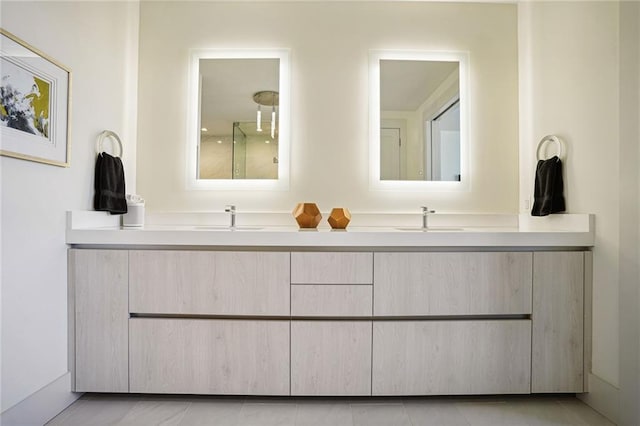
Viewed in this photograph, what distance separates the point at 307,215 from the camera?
2.14 meters

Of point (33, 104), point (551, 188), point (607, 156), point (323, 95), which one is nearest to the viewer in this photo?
point (33, 104)

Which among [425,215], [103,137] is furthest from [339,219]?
[103,137]

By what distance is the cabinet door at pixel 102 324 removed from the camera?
1711 mm

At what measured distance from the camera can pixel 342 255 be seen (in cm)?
170

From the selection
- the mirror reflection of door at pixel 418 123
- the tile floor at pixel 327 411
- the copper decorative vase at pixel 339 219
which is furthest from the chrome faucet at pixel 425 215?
the tile floor at pixel 327 411

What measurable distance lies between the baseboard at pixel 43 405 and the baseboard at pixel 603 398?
8.35 ft

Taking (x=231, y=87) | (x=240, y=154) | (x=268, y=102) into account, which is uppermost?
(x=231, y=87)

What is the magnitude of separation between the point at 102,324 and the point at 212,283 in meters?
0.57

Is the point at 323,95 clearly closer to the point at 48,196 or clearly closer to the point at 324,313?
the point at 324,313

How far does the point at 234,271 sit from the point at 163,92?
4.68 feet

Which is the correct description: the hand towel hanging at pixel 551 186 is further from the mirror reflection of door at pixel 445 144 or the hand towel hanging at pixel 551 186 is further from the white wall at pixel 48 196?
the white wall at pixel 48 196

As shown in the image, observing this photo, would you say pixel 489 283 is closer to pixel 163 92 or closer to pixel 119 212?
pixel 119 212

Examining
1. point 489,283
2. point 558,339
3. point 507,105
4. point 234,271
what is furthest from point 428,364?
point 507,105

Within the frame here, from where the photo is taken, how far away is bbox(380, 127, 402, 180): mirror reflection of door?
2361mm
